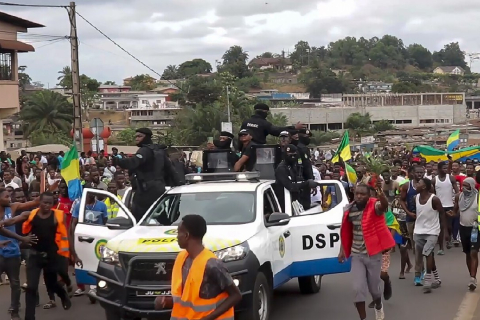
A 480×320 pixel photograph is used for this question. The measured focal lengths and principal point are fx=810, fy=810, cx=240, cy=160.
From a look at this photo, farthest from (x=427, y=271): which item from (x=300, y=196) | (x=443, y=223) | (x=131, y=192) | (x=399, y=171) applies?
(x=399, y=171)

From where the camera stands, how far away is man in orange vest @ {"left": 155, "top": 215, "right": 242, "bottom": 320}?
5.27 meters

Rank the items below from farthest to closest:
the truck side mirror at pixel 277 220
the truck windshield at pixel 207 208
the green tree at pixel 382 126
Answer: the green tree at pixel 382 126 → the truck windshield at pixel 207 208 → the truck side mirror at pixel 277 220

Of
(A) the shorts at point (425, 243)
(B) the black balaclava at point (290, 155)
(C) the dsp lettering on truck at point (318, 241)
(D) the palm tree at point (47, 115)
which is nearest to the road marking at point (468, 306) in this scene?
(A) the shorts at point (425, 243)

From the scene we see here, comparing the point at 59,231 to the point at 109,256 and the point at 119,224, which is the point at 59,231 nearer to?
the point at 119,224

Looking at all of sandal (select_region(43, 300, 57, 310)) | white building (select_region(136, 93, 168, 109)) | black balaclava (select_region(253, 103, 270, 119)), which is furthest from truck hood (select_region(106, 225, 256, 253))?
white building (select_region(136, 93, 168, 109))

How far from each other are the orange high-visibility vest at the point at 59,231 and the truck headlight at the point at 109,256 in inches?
53.3

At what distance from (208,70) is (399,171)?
607ft

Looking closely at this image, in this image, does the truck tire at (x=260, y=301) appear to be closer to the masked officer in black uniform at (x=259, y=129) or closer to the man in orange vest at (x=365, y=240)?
the man in orange vest at (x=365, y=240)

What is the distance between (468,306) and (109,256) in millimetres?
4769

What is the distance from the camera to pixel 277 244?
9070mm

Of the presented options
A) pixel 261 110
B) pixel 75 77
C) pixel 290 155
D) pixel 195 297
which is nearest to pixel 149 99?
pixel 75 77

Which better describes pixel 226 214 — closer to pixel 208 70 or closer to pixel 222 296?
pixel 222 296

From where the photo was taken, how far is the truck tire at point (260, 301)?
7918 millimetres

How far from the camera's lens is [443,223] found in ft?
39.0
